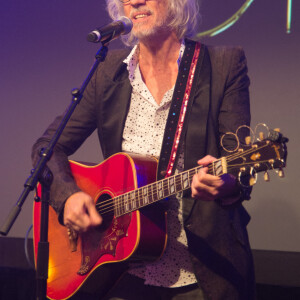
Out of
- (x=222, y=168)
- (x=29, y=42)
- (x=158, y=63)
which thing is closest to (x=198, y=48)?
(x=158, y=63)

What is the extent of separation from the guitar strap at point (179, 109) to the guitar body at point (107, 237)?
73 millimetres

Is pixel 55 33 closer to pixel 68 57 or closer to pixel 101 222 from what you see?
pixel 68 57

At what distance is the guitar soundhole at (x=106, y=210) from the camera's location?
2.14 meters

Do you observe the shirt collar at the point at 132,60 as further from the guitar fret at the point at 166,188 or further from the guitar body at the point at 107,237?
the guitar fret at the point at 166,188

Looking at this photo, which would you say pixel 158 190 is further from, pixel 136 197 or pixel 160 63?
pixel 160 63

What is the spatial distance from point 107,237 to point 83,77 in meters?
2.15

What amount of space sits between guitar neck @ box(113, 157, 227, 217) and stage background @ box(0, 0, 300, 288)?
140cm

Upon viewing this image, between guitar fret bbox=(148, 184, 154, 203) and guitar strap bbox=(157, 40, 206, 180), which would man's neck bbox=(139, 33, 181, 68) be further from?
guitar fret bbox=(148, 184, 154, 203)

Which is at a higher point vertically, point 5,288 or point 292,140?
point 292,140

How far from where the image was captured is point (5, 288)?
3725mm

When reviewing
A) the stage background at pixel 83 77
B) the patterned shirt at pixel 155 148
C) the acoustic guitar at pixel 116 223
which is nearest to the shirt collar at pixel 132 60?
the patterned shirt at pixel 155 148

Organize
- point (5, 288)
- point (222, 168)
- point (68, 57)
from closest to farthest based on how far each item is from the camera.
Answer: point (222, 168) < point (5, 288) < point (68, 57)

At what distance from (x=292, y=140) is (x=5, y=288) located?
2464 millimetres

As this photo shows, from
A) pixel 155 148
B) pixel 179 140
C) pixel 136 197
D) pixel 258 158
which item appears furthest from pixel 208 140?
pixel 258 158
